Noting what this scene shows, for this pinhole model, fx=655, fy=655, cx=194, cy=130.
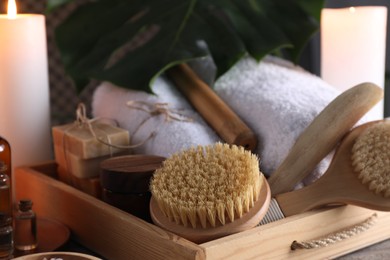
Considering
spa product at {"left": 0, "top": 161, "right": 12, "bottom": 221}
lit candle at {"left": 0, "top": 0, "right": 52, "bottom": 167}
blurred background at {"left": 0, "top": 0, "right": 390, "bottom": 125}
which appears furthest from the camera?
blurred background at {"left": 0, "top": 0, "right": 390, "bottom": 125}

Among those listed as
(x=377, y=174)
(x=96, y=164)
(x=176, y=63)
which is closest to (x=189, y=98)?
(x=176, y=63)

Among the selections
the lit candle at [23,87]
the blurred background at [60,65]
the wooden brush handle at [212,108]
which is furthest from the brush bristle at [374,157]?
the blurred background at [60,65]

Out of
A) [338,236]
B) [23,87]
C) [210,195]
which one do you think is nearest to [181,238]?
[210,195]

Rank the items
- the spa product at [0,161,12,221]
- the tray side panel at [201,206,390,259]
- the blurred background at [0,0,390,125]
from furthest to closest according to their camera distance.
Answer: the blurred background at [0,0,390,125] → the spa product at [0,161,12,221] → the tray side panel at [201,206,390,259]

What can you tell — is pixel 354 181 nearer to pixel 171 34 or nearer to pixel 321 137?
pixel 321 137

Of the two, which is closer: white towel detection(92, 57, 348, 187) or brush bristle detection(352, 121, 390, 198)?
brush bristle detection(352, 121, 390, 198)

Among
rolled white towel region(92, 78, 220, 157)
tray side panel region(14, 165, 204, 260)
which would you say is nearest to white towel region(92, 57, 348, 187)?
rolled white towel region(92, 78, 220, 157)

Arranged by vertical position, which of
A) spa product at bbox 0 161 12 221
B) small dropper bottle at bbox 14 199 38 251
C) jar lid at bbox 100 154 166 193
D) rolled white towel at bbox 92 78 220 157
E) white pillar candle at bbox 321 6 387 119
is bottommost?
small dropper bottle at bbox 14 199 38 251

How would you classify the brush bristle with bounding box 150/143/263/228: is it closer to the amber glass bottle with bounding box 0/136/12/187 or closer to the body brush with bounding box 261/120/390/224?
the body brush with bounding box 261/120/390/224
